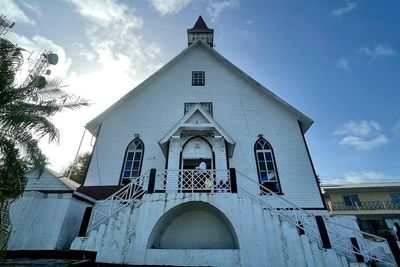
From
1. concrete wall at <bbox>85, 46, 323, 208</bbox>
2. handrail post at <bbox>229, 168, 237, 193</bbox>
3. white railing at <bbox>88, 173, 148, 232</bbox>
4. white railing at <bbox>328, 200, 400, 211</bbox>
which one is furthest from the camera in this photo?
white railing at <bbox>328, 200, 400, 211</bbox>

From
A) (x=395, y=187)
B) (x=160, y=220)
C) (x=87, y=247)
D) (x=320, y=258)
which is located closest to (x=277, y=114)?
(x=320, y=258)

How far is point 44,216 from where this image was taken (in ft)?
25.3

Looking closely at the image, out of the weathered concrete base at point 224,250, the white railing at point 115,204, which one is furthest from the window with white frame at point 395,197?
the white railing at point 115,204

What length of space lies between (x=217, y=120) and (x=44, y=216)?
10.0 m

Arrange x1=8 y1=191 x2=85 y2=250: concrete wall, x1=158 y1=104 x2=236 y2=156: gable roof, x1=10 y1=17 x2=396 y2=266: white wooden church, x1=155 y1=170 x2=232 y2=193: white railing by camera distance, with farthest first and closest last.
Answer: x1=158 y1=104 x2=236 y2=156: gable roof, x1=155 y1=170 x2=232 y2=193: white railing, x1=8 y1=191 x2=85 y2=250: concrete wall, x1=10 y1=17 x2=396 y2=266: white wooden church

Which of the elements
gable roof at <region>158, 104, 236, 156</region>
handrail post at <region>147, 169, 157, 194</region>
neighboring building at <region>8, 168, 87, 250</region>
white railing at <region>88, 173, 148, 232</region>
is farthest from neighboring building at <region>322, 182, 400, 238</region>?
neighboring building at <region>8, 168, 87, 250</region>

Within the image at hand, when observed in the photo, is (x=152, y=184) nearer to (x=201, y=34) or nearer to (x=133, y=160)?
(x=133, y=160)

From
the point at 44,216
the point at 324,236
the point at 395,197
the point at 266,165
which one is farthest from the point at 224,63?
the point at 395,197

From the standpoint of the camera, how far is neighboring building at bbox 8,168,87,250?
23.8ft

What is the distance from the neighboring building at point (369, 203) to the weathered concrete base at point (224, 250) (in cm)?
2314

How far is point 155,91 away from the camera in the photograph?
14.5 m

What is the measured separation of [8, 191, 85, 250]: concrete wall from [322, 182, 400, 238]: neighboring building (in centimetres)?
2827

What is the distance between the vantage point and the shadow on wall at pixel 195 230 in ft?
27.7

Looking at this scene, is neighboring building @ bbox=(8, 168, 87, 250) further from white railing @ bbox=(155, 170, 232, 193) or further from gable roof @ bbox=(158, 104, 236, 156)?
gable roof @ bbox=(158, 104, 236, 156)
